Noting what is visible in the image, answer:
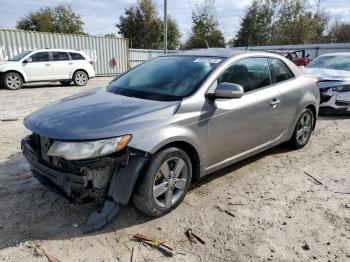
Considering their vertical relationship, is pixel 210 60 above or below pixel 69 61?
above

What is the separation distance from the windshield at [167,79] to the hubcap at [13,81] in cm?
1036

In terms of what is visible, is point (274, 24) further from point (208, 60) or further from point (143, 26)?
point (208, 60)

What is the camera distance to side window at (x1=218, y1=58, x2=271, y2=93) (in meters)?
4.05

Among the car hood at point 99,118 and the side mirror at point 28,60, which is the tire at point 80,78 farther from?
the car hood at point 99,118

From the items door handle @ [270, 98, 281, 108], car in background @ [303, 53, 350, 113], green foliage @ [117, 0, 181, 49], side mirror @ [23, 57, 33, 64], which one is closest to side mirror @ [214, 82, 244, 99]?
door handle @ [270, 98, 281, 108]

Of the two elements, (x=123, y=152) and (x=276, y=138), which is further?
(x=276, y=138)

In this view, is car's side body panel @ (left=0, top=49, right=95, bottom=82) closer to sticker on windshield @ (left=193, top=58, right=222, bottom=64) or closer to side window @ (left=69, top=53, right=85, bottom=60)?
side window @ (left=69, top=53, right=85, bottom=60)

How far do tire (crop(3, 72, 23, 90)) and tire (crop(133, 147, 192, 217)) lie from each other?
38.9 ft

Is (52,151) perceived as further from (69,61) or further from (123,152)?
(69,61)

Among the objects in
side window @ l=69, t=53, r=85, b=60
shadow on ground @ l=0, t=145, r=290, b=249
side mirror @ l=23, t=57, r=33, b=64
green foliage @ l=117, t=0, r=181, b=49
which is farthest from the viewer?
green foliage @ l=117, t=0, r=181, b=49

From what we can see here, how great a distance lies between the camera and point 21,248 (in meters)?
2.91

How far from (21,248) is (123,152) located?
117cm

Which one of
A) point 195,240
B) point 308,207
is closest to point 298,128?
point 308,207

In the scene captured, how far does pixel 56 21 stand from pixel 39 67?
46.2 meters
